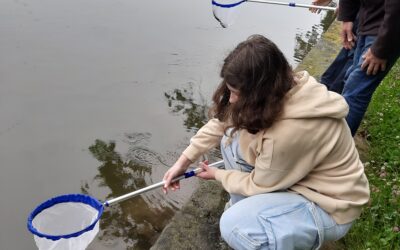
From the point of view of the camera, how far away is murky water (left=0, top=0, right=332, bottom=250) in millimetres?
3309

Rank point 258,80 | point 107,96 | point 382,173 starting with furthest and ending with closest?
point 107,96, point 382,173, point 258,80

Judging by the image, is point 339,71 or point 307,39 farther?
point 307,39

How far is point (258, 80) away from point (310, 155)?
0.39 meters

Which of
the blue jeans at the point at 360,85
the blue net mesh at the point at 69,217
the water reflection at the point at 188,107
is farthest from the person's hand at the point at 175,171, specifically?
the water reflection at the point at 188,107

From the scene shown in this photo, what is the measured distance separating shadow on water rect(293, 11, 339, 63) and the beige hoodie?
4.05 metres

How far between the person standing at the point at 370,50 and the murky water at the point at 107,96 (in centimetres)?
137

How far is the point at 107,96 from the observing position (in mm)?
4500

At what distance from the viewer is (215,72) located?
522 cm

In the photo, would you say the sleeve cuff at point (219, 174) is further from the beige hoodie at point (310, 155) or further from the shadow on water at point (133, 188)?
the shadow on water at point (133, 188)

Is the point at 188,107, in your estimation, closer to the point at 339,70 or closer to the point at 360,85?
the point at 339,70

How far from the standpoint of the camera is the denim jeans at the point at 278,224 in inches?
77.4

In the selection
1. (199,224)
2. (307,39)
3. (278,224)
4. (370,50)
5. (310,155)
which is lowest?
(307,39)

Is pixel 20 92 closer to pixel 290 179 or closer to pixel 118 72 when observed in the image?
pixel 118 72

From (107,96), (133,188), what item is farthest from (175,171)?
(107,96)
